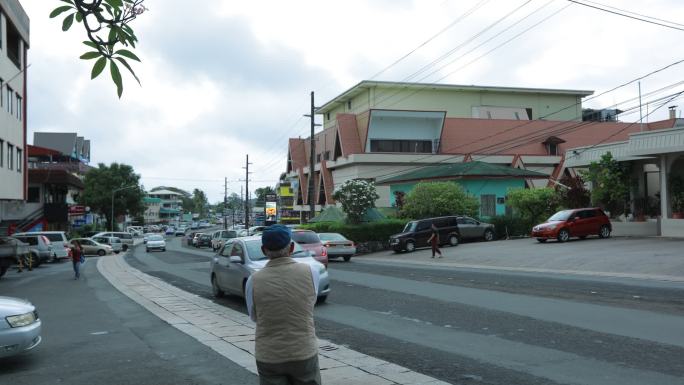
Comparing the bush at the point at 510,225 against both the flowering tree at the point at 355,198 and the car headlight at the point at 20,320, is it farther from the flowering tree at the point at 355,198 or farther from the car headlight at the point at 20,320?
the car headlight at the point at 20,320

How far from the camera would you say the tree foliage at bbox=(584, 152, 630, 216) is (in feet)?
101

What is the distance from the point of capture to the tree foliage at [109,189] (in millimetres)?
78938

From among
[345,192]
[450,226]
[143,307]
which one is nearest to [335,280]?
[143,307]

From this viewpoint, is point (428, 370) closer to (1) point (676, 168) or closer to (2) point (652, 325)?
(2) point (652, 325)

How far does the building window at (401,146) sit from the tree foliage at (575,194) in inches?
946

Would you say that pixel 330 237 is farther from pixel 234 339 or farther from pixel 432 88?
pixel 432 88

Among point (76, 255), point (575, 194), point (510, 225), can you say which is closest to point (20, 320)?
point (76, 255)

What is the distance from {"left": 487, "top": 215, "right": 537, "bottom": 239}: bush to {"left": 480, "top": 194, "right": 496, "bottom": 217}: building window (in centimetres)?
577

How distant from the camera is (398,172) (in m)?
56.1

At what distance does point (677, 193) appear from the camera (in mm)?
27172

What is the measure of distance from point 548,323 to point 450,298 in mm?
3613

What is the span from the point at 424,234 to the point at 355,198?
18.7 ft

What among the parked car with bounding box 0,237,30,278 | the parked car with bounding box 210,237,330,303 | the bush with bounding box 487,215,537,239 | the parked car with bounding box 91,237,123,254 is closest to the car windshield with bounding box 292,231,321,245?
the parked car with bounding box 210,237,330,303

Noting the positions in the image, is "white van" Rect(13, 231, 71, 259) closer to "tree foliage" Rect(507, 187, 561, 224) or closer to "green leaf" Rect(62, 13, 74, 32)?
"tree foliage" Rect(507, 187, 561, 224)
